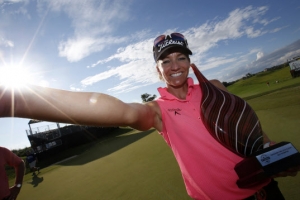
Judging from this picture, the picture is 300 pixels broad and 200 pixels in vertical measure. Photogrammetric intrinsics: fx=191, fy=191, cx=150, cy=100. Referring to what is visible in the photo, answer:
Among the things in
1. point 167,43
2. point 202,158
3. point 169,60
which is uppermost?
point 167,43

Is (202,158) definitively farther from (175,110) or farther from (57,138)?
(57,138)

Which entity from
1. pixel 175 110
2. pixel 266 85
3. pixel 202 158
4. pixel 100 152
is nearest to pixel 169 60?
pixel 175 110

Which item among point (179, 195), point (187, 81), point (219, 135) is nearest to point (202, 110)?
point (219, 135)

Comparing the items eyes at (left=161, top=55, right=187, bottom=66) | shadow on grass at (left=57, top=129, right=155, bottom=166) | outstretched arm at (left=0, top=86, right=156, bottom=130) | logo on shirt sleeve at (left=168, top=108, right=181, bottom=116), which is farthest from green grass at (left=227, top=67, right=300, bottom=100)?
outstretched arm at (left=0, top=86, right=156, bottom=130)

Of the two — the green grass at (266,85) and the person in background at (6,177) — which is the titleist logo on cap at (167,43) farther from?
the green grass at (266,85)

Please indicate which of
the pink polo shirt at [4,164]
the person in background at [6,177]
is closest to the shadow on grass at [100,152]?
the person in background at [6,177]

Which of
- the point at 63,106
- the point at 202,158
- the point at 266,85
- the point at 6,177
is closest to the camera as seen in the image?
the point at 63,106

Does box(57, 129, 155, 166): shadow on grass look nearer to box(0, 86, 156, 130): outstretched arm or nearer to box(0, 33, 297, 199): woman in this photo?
box(0, 33, 297, 199): woman

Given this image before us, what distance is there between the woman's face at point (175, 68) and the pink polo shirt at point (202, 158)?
1.21 feet

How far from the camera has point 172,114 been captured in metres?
1.63

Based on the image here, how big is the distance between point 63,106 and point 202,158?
1208 millimetres

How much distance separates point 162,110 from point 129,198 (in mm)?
2611

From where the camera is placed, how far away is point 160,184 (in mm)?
3744

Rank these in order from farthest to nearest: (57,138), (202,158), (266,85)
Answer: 1. (266,85)
2. (57,138)
3. (202,158)
